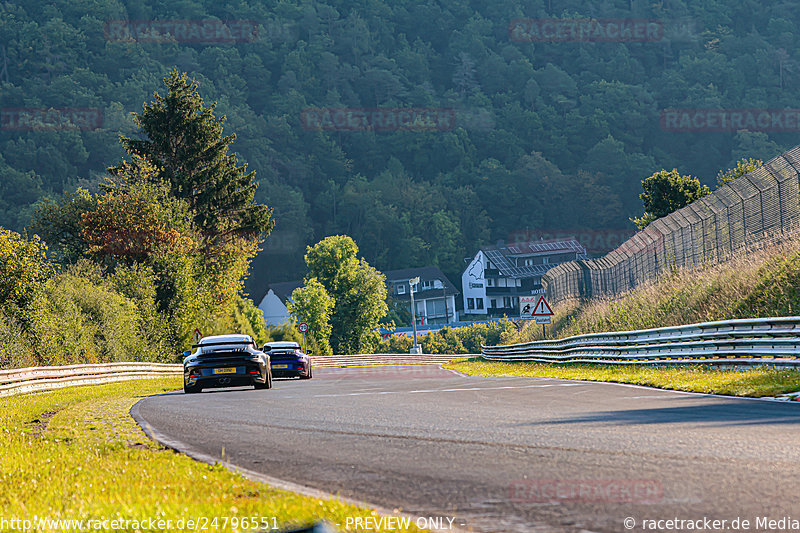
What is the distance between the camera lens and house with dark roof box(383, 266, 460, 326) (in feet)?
432

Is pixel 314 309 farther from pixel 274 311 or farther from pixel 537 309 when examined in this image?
pixel 537 309

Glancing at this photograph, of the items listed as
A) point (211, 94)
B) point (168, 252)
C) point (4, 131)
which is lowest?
point (168, 252)

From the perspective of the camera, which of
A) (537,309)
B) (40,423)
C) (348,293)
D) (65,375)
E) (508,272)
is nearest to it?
(40,423)

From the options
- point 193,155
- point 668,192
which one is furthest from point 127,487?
point 193,155

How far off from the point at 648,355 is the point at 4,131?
109 m

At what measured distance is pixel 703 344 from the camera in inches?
714

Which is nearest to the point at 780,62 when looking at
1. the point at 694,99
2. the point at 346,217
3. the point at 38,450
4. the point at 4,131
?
the point at 694,99

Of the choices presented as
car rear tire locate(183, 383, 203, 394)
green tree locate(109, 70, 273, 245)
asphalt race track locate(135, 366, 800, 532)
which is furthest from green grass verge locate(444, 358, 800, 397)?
green tree locate(109, 70, 273, 245)

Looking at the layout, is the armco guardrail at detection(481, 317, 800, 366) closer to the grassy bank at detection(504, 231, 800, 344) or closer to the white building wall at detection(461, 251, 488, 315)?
the grassy bank at detection(504, 231, 800, 344)

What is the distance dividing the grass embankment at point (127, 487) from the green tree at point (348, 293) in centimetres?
9063

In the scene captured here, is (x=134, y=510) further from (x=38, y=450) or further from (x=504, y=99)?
(x=504, y=99)

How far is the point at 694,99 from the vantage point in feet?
462

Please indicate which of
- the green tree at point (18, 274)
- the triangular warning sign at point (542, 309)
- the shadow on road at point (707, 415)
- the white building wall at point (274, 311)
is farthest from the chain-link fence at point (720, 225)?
the white building wall at point (274, 311)

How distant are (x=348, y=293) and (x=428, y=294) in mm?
30746
